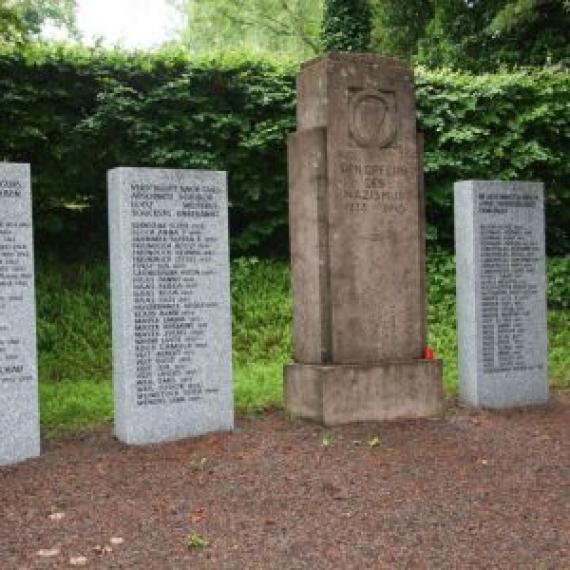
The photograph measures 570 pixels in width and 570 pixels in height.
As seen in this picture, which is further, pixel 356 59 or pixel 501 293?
pixel 501 293

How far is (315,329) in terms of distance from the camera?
22.1 ft

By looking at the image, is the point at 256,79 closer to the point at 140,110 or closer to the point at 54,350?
the point at 140,110

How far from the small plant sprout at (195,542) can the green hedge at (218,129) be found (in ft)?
24.3

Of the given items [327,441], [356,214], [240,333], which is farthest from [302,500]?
[240,333]

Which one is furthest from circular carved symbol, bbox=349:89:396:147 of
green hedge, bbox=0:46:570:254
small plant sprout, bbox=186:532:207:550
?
green hedge, bbox=0:46:570:254

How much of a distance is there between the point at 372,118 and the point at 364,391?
2189 mm

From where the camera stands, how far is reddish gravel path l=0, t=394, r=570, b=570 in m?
4.37

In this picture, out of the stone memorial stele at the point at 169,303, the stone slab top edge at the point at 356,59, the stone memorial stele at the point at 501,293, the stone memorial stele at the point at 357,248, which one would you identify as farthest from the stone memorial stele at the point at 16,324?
the stone memorial stele at the point at 501,293

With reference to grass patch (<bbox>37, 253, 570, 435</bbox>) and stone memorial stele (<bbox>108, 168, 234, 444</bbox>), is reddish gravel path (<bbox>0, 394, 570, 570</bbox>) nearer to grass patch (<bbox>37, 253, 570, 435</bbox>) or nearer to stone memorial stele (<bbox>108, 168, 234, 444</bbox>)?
stone memorial stele (<bbox>108, 168, 234, 444</bbox>)

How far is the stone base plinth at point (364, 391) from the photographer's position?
21.5 ft

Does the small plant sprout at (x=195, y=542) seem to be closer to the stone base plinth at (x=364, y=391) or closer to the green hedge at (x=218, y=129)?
the stone base plinth at (x=364, y=391)

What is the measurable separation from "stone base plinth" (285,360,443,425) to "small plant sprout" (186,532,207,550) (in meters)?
2.19

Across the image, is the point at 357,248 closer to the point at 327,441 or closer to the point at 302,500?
the point at 327,441

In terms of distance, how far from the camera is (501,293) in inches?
308
